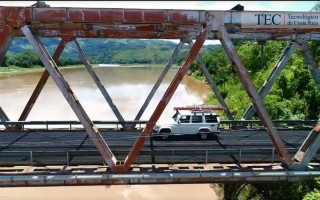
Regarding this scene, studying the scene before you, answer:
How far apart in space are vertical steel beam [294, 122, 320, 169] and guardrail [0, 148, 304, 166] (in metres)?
1.05

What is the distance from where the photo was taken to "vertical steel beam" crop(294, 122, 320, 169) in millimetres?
11719

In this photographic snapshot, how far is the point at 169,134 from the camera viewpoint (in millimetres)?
16266

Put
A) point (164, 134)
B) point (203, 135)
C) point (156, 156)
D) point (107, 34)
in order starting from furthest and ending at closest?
point (203, 135)
point (164, 134)
point (107, 34)
point (156, 156)

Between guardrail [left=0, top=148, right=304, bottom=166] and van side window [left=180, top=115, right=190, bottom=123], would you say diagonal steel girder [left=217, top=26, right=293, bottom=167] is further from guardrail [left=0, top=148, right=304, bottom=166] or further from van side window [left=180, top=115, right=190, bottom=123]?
van side window [left=180, top=115, right=190, bottom=123]

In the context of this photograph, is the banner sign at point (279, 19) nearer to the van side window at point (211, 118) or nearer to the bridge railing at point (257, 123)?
the bridge railing at point (257, 123)

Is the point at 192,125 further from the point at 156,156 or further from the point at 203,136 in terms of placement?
the point at 156,156

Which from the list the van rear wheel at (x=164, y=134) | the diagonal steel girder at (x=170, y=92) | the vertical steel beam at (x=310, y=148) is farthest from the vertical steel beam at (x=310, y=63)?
the van rear wheel at (x=164, y=134)

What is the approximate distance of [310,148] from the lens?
11844 millimetres

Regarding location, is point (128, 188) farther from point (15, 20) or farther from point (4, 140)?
point (15, 20)

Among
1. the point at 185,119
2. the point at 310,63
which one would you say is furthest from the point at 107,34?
the point at 310,63

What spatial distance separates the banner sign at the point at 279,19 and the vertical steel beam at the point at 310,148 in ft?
11.3

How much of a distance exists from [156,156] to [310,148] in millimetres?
5566

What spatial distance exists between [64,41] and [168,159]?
7.59 m

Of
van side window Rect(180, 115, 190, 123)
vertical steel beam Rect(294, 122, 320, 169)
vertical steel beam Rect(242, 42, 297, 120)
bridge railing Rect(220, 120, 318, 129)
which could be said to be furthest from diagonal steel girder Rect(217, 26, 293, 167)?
van side window Rect(180, 115, 190, 123)
